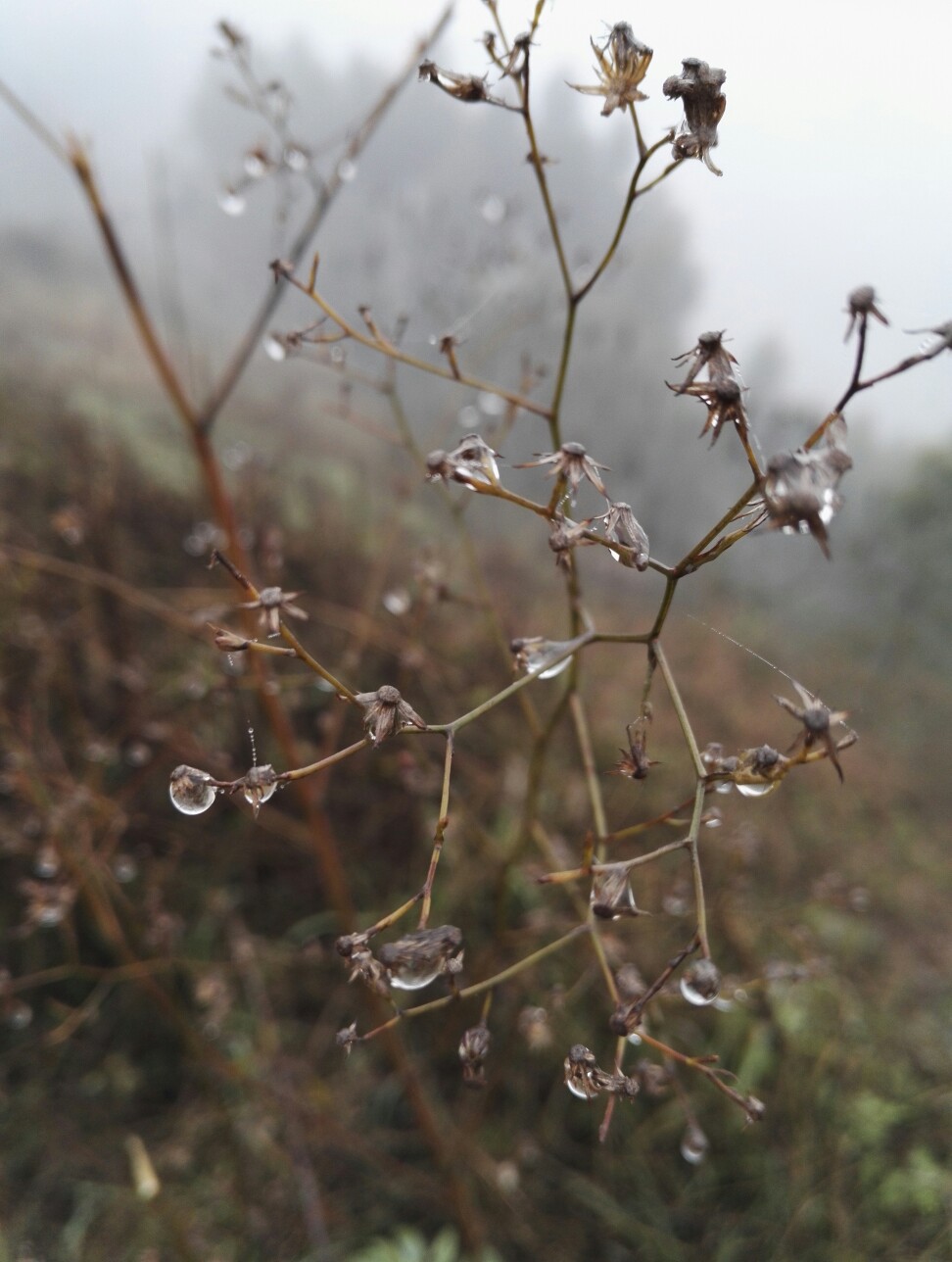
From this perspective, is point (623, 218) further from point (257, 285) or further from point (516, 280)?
point (257, 285)

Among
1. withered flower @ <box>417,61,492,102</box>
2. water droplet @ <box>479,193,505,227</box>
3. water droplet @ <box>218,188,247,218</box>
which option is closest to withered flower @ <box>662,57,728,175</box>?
withered flower @ <box>417,61,492,102</box>

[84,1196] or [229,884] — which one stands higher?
[229,884]

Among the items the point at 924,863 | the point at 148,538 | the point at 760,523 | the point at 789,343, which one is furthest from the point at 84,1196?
the point at 789,343

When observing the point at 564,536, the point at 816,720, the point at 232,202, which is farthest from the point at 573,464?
the point at 232,202

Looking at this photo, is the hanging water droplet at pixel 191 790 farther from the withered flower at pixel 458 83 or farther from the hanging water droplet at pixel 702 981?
the withered flower at pixel 458 83

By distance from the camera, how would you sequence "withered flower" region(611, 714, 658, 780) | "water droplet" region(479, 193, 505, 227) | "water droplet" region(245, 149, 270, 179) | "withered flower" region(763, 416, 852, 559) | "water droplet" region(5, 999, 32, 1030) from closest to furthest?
"withered flower" region(763, 416, 852, 559), "withered flower" region(611, 714, 658, 780), "water droplet" region(245, 149, 270, 179), "water droplet" region(5, 999, 32, 1030), "water droplet" region(479, 193, 505, 227)

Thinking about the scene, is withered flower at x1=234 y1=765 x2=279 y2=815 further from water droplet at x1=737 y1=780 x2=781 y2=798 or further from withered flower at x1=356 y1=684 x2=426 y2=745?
water droplet at x1=737 y1=780 x2=781 y2=798

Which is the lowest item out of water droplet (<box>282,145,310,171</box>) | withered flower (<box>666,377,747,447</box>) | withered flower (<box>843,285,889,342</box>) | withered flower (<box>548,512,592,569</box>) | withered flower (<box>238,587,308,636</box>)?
withered flower (<box>238,587,308,636</box>)
